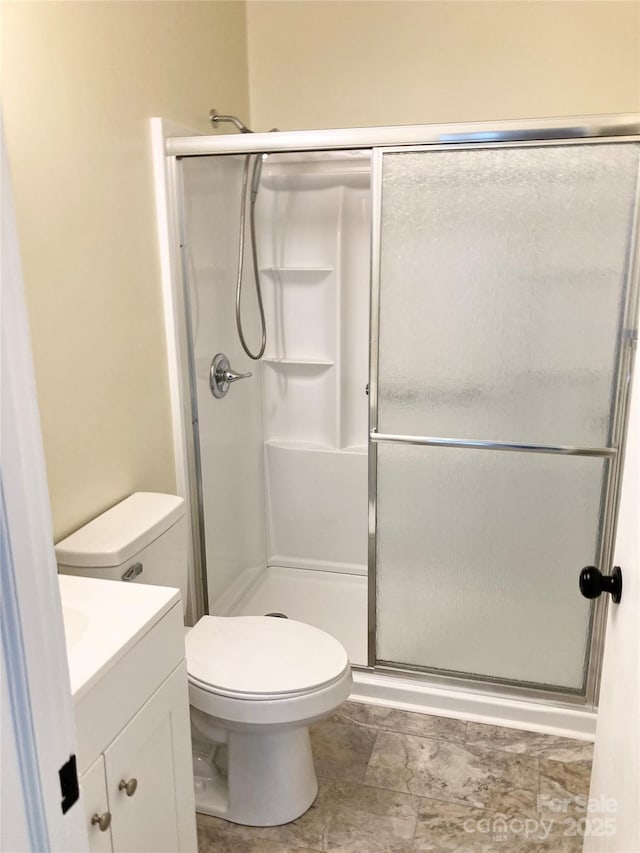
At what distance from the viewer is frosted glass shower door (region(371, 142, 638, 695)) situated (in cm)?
190

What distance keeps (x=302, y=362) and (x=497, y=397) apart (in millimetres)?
1193

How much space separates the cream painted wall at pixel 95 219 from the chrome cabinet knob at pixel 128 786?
0.67m

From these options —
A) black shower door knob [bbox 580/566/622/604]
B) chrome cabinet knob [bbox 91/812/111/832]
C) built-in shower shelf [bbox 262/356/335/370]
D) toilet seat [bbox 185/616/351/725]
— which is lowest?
toilet seat [bbox 185/616/351/725]

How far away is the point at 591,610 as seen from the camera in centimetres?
213

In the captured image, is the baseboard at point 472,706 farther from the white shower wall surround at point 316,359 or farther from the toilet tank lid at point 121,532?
the toilet tank lid at point 121,532

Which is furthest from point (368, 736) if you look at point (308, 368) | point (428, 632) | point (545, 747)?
point (308, 368)

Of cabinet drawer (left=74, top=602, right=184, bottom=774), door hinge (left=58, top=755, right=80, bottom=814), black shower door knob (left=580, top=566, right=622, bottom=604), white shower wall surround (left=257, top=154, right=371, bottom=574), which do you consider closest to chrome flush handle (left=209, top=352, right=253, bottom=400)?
white shower wall surround (left=257, top=154, right=371, bottom=574)

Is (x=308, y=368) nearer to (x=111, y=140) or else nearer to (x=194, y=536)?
(x=194, y=536)

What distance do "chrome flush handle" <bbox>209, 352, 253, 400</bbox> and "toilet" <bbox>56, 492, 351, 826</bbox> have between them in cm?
64

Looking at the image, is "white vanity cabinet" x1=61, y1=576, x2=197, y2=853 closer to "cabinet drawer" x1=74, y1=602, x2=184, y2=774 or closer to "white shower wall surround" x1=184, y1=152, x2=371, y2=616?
"cabinet drawer" x1=74, y1=602, x2=184, y2=774

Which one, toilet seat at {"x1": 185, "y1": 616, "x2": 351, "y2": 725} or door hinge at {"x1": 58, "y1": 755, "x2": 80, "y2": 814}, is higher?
door hinge at {"x1": 58, "y1": 755, "x2": 80, "y2": 814}

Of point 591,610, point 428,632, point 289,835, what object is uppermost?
point 591,610

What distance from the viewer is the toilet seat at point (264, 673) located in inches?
67.3

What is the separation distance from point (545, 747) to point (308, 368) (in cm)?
175
